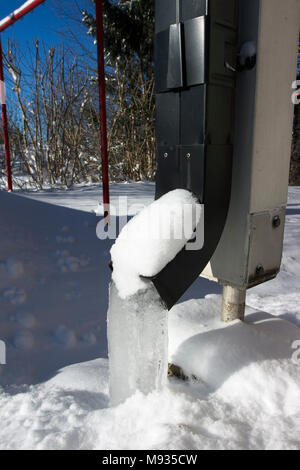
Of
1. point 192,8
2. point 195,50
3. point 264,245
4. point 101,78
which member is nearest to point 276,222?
point 264,245

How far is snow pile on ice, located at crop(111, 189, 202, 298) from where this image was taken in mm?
938

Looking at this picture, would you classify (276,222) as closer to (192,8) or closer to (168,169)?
(168,169)

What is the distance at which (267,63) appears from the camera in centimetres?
97

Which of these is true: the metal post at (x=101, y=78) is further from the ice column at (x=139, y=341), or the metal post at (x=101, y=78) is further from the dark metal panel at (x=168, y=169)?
→ the ice column at (x=139, y=341)

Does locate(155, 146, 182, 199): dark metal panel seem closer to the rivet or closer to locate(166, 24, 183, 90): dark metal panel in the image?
locate(166, 24, 183, 90): dark metal panel

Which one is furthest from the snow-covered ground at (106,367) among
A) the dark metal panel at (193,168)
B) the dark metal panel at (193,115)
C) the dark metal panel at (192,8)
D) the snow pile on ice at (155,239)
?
the dark metal panel at (192,8)

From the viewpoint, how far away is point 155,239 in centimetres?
95

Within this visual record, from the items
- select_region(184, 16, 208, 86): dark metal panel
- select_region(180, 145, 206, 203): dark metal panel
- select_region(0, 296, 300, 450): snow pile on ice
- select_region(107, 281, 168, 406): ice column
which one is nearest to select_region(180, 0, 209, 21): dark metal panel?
select_region(184, 16, 208, 86): dark metal panel

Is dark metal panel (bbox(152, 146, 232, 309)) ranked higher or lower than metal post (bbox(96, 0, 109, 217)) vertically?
lower

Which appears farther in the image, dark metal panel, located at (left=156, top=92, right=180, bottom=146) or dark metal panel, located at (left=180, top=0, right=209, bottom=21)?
dark metal panel, located at (left=156, top=92, right=180, bottom=146)

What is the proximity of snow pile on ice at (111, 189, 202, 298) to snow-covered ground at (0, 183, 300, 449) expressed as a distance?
0.35 meters

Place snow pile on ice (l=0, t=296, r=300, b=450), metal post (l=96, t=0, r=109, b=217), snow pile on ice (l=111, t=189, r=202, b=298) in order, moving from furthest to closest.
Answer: metal post (l=96, t=0, r=109, b=217), snow pile on ice (l=111, t=189, r=202, b=298), snow pile on ice (l=0, t=296, r=300, b=450)

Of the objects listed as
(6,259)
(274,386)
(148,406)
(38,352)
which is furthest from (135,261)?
(6,259)
